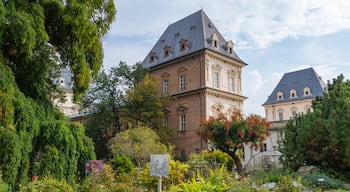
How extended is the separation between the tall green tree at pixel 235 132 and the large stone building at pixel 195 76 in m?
6.75

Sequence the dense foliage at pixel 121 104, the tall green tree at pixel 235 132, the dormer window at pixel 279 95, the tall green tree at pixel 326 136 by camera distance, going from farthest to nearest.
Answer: the dormer window at pixel 279 95 → the dense foliage at pixel 121 104 → the tall green tree at pixel 235 132 → the tall green tree at pixel 326 136

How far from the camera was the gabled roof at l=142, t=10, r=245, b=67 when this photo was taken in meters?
32.7

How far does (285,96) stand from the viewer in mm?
54500

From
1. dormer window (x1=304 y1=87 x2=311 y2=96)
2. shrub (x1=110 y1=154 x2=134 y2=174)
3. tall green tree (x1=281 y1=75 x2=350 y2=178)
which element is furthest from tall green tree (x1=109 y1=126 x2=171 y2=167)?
dormer window (x1=304 y1=87 x2=311 y2=96)

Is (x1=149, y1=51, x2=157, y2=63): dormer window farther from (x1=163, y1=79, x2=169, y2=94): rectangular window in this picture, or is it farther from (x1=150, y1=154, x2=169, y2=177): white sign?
(x1=150, y1=154, x2=169, y2=177): white sign

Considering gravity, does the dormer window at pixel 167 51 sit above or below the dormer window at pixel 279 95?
above

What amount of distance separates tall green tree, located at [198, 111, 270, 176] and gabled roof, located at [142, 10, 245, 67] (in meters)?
9.81

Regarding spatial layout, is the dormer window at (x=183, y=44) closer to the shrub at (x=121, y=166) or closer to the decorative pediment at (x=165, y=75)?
the decorative pediment at (x=165, y=75)

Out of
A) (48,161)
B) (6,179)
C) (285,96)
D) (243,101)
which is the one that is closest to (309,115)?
(48,161)

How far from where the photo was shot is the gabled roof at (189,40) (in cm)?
3272

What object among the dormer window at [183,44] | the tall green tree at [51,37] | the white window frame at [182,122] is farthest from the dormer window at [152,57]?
the tall green tree at [51,37]

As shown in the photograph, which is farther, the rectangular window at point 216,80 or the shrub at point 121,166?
the rectangular window at point 216,80

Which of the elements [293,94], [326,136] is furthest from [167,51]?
[293,94]

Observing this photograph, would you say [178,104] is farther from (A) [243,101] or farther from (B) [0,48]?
(B) [0,48]
